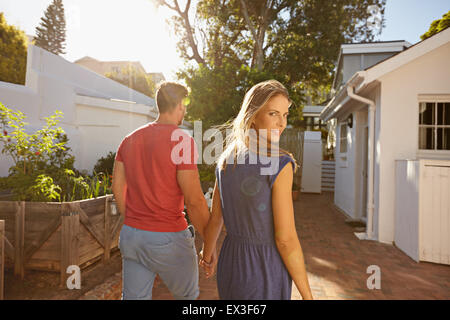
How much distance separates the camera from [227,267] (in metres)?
1.49

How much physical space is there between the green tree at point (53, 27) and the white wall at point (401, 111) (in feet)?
135

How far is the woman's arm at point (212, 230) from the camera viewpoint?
1.63 metres

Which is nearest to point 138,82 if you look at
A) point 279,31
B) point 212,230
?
point 279,31

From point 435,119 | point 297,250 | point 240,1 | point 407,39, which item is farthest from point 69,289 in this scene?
point 240,1

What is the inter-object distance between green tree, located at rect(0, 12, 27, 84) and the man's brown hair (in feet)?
63.0

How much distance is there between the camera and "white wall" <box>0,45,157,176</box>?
8.10 metres

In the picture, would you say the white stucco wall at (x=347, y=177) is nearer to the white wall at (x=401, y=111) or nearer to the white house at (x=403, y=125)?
the white house at (x=403, y=125)

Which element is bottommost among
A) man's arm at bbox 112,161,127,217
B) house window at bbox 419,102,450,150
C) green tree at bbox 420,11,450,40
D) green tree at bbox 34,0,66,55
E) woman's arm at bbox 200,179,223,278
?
woman's arm at bbox 200,179,223,278

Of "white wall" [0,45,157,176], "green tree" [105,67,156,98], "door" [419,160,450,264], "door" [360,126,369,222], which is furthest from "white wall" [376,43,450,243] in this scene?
"green tree" [105,67,156,98]

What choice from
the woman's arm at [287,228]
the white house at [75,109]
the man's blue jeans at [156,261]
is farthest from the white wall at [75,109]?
the woman's arm at [287,228]

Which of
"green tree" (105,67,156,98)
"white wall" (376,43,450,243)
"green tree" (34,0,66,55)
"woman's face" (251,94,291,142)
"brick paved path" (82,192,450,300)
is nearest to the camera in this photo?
"woman's face" (251,94,291,142)

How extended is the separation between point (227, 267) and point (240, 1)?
17905 mm

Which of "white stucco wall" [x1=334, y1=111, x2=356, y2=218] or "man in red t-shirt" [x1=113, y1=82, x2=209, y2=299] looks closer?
"man in red t-shirt" [x1=113, y1=82, x2=209, y2=299]

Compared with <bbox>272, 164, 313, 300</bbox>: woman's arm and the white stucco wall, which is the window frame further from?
<bbox>272, 164, 313, 300</bbox>: woman's arm
